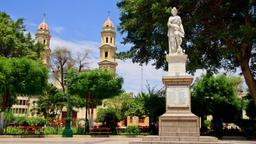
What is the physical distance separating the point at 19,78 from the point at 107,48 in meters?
48.1

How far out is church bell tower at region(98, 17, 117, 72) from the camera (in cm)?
7975

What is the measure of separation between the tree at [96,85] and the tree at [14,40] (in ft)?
18.6

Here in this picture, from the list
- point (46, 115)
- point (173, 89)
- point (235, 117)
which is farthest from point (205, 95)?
point (46, 115)

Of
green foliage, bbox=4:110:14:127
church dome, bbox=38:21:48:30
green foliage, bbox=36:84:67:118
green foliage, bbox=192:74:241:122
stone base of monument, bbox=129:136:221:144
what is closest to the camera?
stone base of monument, bbox=129:136:221:144

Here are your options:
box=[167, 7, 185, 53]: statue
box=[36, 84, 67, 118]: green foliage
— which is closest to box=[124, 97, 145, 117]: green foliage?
box=[36, 84, 67, 118]: green foliage

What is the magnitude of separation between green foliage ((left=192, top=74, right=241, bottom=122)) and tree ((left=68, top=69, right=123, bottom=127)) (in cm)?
830

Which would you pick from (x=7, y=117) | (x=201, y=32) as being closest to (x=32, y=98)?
(x=7, y=117)

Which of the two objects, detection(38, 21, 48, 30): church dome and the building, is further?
detection(38, 21, 48, 30): church dome

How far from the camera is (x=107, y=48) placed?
8075 centimetres

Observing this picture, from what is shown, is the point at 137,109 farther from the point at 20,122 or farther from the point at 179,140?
the point at 179,140

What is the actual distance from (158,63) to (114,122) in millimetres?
11383

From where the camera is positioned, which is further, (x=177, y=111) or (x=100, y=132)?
(x=100, y=132)

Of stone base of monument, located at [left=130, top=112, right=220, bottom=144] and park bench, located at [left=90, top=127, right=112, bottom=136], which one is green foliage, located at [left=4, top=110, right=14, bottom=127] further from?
stone base of monument, located at [left=130, top=112, right=220, bottom=144]

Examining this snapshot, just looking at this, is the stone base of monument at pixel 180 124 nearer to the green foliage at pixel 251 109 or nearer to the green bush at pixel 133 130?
the green bush at pixel 133 130
